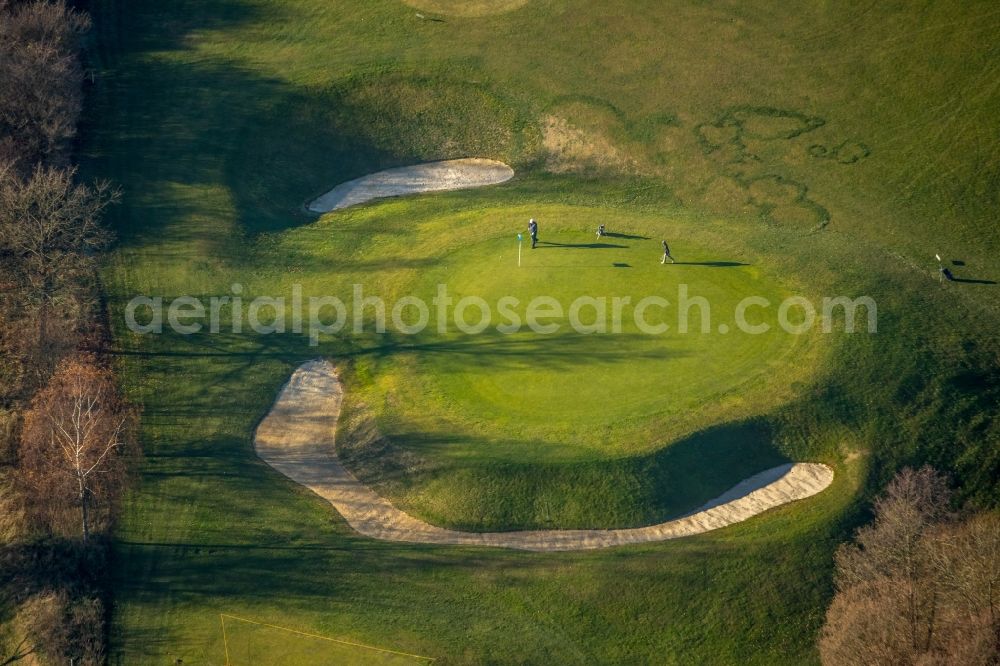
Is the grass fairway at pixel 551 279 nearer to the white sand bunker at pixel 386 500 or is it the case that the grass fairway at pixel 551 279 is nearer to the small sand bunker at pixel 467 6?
the white sand bunker at pixel 386 500

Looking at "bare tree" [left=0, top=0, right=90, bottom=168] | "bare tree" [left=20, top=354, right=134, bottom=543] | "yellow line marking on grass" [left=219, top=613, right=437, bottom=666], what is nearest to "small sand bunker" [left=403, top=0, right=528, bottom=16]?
"bare tree" [left=0, top=0, right=90, bottom=168]

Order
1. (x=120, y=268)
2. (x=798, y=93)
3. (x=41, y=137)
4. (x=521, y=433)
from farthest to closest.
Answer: (x=798, y=93)
(x=41, y=137)
(x=120, y=268)
(x=521, y=433)

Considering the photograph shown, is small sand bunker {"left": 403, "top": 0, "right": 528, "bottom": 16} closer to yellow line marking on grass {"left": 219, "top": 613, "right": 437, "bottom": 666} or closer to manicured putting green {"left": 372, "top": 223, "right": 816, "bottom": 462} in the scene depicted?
manicured putting green {"left": 372, "top": 223, "right": 816, "bottom": 462}

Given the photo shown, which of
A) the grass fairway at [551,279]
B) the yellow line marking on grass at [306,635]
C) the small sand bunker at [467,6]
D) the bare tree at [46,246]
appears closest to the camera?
the yellow line marking on grass at [306,635]

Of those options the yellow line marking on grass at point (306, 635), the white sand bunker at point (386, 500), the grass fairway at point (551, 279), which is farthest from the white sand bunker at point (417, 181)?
the yellow line marking on grass at point (306, 635)

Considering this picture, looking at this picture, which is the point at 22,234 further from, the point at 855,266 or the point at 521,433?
the point at 855,266

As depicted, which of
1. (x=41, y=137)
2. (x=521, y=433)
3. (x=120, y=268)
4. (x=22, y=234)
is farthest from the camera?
(x=41, y=137)

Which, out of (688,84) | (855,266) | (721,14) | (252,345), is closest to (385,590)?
(252,345)
